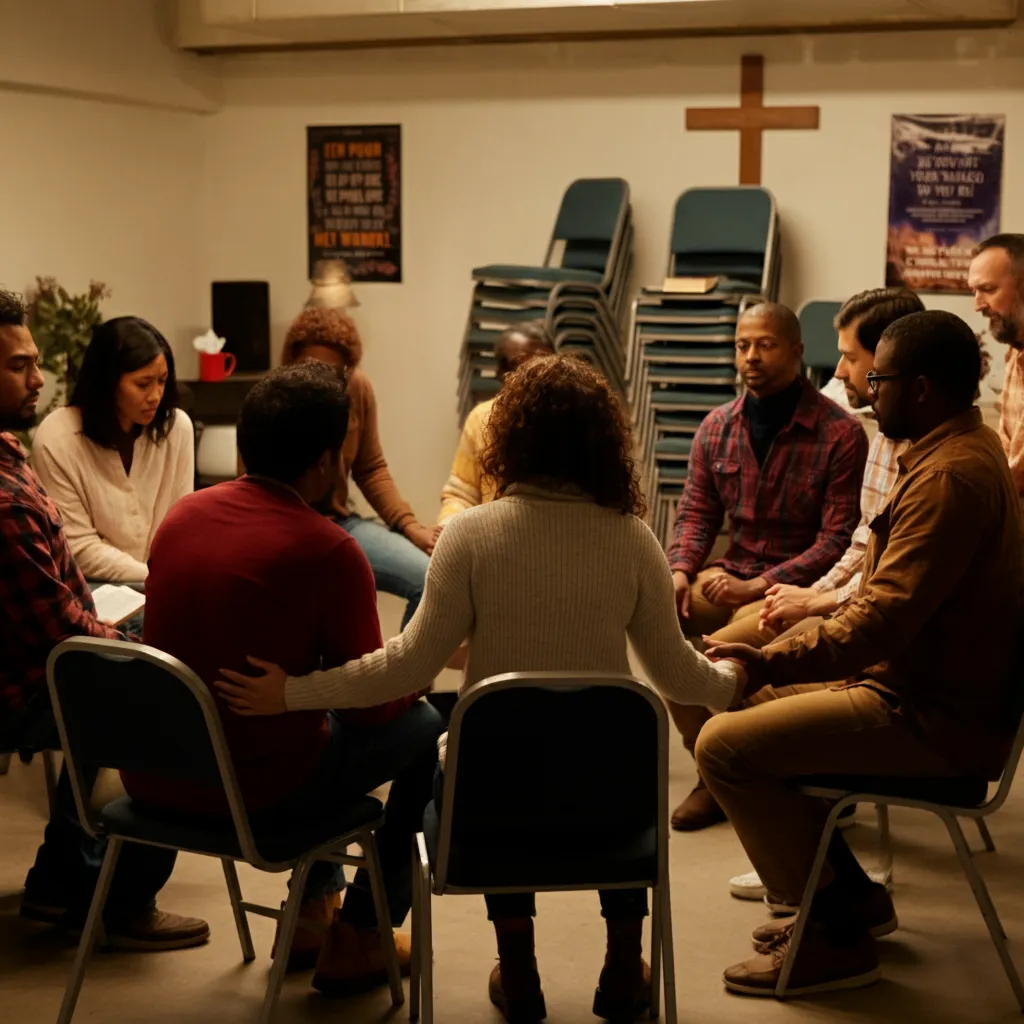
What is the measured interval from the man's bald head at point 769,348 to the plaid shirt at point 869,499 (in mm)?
309

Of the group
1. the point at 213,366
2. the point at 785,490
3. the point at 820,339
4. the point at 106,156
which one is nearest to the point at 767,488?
the point at 785,490

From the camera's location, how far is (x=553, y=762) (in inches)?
82.4

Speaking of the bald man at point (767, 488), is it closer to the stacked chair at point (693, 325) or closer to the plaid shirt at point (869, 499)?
the plaid shirt at point (869, 499)

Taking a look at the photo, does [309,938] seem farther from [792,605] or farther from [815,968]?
[792,605]

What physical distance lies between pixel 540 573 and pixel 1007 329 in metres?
2.03

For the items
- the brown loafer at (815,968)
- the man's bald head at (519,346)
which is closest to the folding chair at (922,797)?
the brown loafer at (815,968)

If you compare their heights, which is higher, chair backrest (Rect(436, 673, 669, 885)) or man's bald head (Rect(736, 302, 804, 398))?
man's bald head (Rect(736, 302, 804, 398))

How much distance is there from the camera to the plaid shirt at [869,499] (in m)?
3.43

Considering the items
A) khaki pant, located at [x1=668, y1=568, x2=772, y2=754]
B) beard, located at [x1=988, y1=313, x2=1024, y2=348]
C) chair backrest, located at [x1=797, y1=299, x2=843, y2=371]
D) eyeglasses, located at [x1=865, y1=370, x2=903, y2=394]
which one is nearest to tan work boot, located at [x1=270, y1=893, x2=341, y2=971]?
khaki pant, located at [x1=668, y1=568, x2=772, y2=754]

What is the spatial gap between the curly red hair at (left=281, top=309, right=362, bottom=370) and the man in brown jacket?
6.19 ft

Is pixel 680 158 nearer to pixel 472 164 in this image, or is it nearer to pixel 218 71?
pixel 472 164

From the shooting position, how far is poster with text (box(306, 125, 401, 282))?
6902mm

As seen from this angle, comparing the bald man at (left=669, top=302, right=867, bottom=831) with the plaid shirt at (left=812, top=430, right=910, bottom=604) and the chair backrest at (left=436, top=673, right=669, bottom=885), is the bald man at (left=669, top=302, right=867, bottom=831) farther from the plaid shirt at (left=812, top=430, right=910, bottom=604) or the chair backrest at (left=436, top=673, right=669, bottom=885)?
the chair backrest at (left=436, top=673, right=669, bottom=885)

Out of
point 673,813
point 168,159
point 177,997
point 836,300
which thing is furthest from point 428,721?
point 168,159
